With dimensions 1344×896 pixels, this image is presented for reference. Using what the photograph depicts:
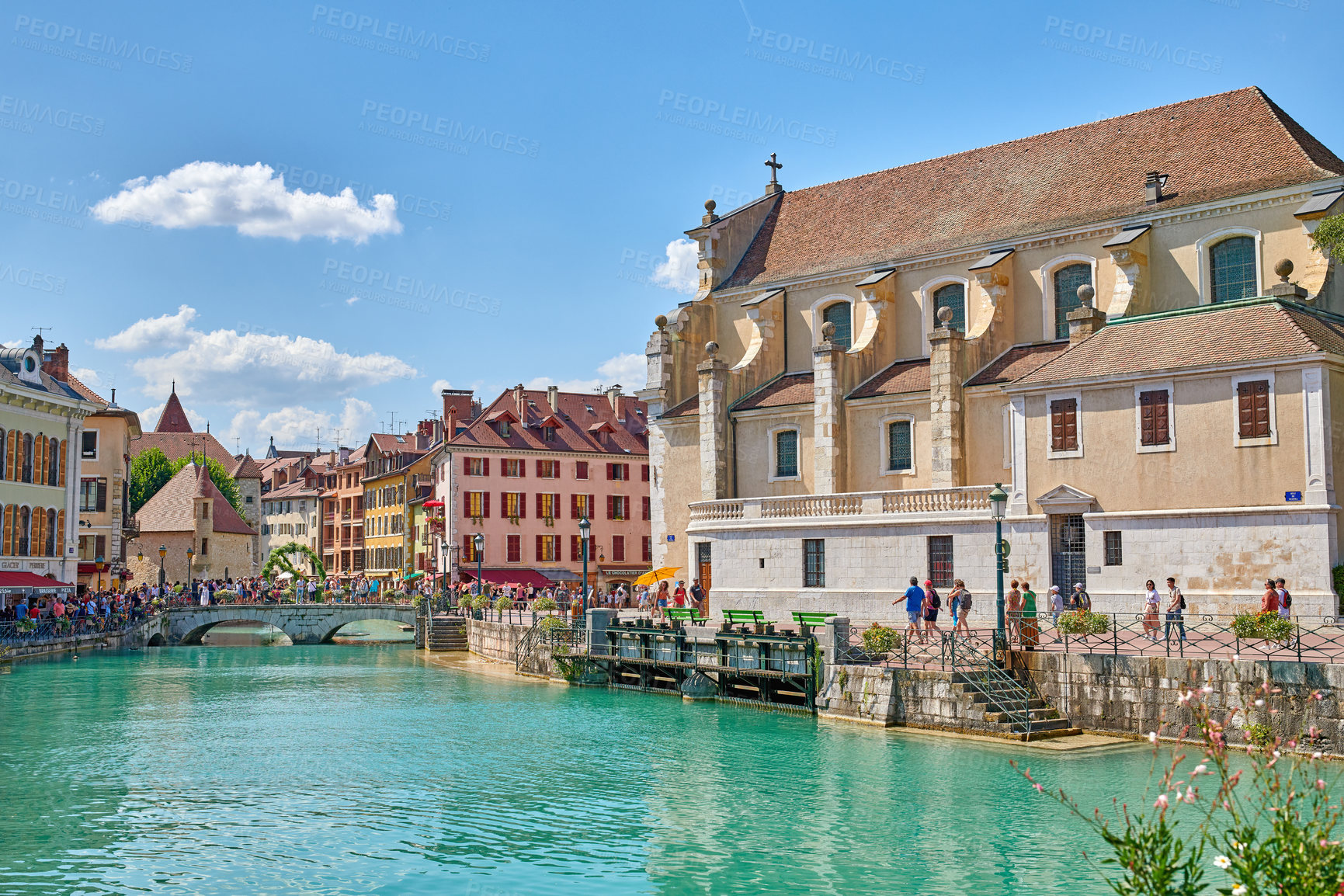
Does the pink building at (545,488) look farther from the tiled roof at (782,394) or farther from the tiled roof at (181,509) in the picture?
the tiled roof at (782,394)

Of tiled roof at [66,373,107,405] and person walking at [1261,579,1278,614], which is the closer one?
person walking at [1261,579,1278,614]

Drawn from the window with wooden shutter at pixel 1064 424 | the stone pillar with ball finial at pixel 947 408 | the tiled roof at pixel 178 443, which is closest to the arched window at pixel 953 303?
the stone pillar with ball finial at pixel 947 408

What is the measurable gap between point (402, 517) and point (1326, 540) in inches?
2407

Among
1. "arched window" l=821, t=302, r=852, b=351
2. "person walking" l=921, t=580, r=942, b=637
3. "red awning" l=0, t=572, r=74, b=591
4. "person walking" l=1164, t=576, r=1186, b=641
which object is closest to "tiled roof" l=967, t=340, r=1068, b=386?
"arched window" l=821, t=302, r=852, b=351

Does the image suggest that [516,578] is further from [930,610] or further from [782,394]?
[930,610]

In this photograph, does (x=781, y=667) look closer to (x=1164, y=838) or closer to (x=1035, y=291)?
(x=1035, y=291)

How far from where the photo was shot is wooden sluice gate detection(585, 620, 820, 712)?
28500 millimetres

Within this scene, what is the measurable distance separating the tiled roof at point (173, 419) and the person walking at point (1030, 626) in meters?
100.0

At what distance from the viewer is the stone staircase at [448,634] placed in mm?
50781

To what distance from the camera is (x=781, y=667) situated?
94.2ft

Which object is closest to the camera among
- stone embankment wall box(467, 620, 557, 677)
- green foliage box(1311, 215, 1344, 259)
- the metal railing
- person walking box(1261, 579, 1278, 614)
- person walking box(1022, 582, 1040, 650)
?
the metal railing

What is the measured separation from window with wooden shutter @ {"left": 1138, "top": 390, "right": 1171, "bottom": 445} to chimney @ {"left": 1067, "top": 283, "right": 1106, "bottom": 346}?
4962mm

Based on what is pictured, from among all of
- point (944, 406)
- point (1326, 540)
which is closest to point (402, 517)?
point (944, 406)

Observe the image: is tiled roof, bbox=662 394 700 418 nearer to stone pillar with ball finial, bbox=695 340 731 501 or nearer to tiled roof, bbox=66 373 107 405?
stone pillar with ball finial, bbox=695 340 731 501
